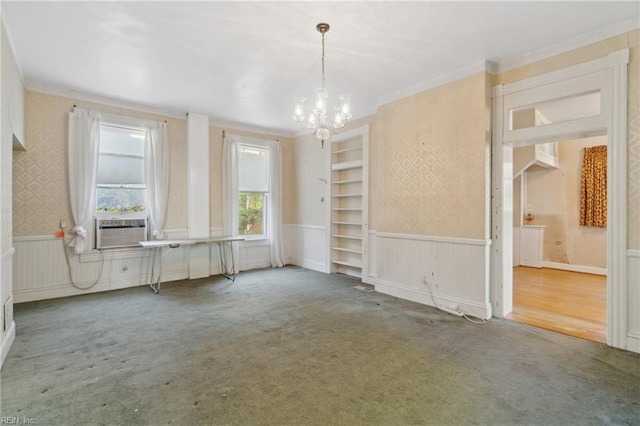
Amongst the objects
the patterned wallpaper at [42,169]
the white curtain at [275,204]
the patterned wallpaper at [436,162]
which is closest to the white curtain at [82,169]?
the patterned wallpaper at [42,169]

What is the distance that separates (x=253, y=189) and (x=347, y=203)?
2.02 m

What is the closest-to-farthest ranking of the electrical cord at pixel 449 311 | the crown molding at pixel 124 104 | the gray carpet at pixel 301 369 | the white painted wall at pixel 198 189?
the gray carpet at pixel 301 369
the electrical cord at pixel 449 311
the crown molding at pixel 124 104
the white painted wall at pixel 198 189

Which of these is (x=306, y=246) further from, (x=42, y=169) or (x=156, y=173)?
(x=42, y=169)

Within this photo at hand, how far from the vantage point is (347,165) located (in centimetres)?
587

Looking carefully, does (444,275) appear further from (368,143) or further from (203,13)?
(203,13)

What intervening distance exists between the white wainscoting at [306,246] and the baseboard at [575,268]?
15.8 ft

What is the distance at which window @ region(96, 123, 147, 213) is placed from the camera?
191 inches

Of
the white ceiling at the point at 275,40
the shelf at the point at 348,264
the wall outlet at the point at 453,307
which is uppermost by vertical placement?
the white ceiling at the point at 275,40

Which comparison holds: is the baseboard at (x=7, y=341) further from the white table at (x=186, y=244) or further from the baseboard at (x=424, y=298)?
the baseboard at (x=424, y=298)

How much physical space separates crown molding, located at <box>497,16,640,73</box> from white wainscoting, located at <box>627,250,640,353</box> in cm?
203

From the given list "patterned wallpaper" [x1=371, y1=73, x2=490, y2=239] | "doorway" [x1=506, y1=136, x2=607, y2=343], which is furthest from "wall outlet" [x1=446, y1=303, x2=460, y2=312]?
"doorway" [x1=506, y1=136, x2=607, y2=343]

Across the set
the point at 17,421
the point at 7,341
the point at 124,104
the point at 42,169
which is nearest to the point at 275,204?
the point at 124,104

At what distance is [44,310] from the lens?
152 inches

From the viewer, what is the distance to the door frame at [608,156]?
2.84 metres
